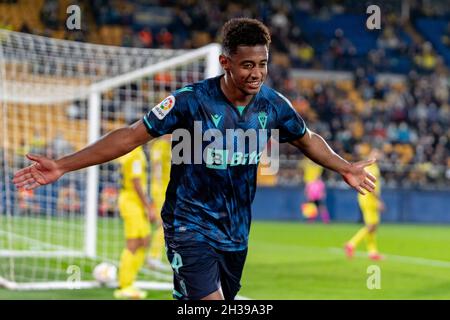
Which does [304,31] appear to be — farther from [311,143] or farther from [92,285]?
[311,143]

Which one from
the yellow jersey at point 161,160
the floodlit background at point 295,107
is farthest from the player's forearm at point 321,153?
the yellow jersey at point 161,160

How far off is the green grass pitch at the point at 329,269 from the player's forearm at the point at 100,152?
17.0ft

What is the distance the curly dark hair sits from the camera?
5312 mm

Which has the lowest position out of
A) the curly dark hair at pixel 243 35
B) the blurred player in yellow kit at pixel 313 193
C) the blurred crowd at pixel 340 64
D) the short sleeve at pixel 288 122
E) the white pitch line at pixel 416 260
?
the white pitch line at pixel 416 260

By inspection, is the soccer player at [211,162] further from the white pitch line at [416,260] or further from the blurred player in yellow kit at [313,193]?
the blurred player in yellow kit at [313,193]

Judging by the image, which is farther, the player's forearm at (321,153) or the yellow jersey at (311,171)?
the yellow jersey at (311,171)

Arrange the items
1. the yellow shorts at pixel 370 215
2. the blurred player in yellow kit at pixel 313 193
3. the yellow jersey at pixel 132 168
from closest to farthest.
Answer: the yellow jersey at pixel 132 168
the yellow shorts at pixel 370 215
the blurred player in yellow kit at pixel 313 193

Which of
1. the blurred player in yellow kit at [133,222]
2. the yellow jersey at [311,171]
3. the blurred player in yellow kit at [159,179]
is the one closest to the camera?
the blurred player in yellow kit at [133,222]

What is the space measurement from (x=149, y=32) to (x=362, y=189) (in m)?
27.3

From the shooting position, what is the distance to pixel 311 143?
5.91m

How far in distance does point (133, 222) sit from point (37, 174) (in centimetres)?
538

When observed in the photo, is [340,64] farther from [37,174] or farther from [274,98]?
[37,174]

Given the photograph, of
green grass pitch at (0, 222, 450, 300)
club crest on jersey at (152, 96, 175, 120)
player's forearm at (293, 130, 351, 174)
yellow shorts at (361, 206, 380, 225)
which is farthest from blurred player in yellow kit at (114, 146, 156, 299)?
yellow shorts at (361, 206, 380, 225)

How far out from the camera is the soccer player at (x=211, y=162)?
5.29 m
